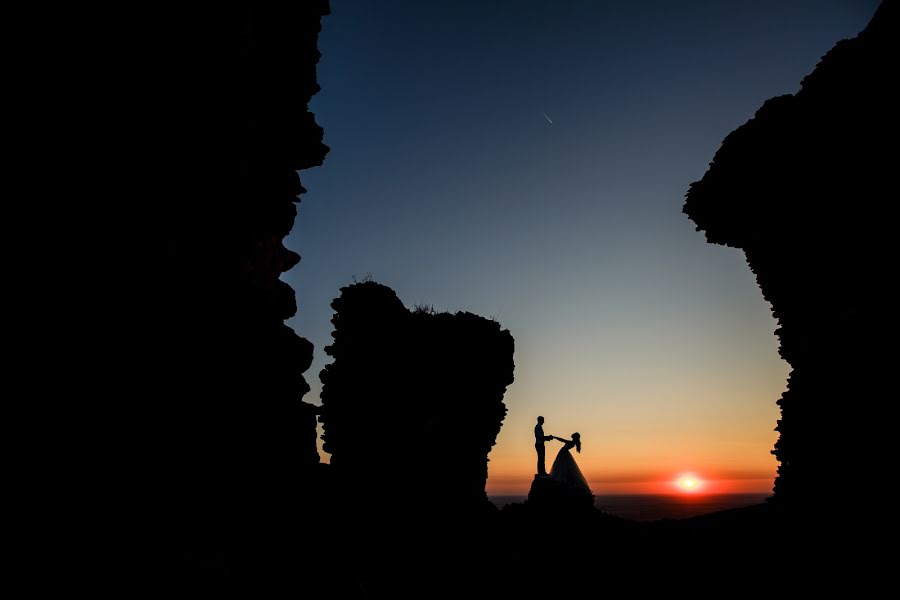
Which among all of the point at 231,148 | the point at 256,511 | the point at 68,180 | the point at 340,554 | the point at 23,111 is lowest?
the point at 340,554

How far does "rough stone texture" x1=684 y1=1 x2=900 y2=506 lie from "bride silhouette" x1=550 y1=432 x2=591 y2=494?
735cm

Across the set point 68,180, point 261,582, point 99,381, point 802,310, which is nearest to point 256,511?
point 261,582

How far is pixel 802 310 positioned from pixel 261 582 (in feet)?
54.4

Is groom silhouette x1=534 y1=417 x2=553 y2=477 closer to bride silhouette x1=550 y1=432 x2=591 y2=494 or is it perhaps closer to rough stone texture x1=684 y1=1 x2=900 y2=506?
bride silhouette x1=550 y1=432 x2=591 y2=494

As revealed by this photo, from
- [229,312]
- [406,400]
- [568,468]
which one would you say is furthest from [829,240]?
[406,400]

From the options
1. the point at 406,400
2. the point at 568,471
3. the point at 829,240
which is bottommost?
the point at 568,471

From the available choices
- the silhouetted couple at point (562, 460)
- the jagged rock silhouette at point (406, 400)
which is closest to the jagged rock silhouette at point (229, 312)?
the jagged rock silhouette at point (406, 400)

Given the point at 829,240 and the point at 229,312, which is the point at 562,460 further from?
the point at 229,312

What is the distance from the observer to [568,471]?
19.2 metres

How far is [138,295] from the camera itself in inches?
139

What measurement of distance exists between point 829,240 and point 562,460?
13055 mm

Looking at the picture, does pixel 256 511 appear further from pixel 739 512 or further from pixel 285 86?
pixel 739 512

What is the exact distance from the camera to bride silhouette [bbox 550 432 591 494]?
18734 millimetres

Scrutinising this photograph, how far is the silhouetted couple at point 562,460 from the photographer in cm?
1908
